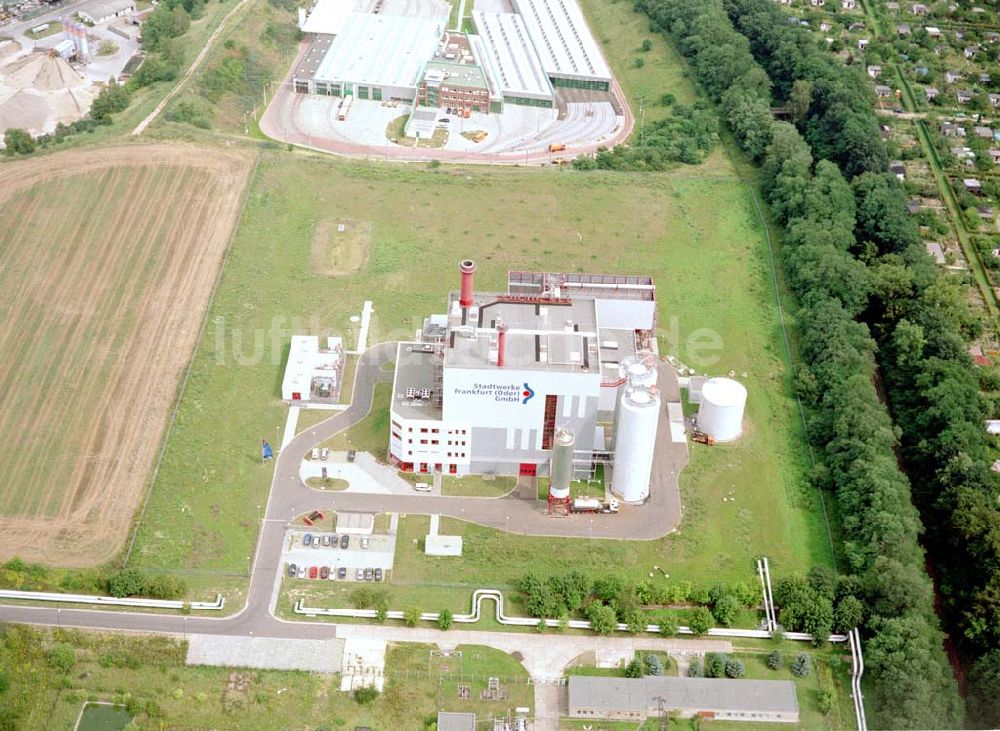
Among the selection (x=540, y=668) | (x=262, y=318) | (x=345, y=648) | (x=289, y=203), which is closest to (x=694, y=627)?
(x=540, y=668)

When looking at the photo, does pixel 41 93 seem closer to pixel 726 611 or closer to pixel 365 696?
pixel 365 696

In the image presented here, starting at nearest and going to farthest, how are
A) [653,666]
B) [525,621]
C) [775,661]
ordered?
[653,666] → [775,661] → [525,621]

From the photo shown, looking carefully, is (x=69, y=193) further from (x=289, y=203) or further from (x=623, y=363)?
(x=623, y=363)

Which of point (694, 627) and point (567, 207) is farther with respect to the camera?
point (567, 207)

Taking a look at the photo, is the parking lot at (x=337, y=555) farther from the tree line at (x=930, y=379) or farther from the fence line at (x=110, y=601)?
the tree line at (x=930, y=379)

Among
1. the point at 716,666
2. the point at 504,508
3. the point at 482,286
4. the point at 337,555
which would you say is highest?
the point at 337,555

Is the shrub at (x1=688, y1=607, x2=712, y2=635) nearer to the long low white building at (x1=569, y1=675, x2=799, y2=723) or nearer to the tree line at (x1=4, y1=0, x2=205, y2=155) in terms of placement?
the long low white building at (x1=569, y1=675, x2=799, y2=723)

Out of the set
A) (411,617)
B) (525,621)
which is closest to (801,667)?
(525,621)
